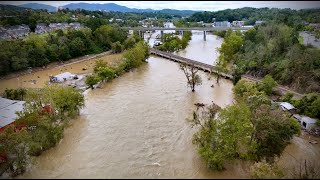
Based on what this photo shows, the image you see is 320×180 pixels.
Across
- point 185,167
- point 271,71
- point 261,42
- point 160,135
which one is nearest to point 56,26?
point 261,42

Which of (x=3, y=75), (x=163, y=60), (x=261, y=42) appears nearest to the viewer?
(x=3, y=75)

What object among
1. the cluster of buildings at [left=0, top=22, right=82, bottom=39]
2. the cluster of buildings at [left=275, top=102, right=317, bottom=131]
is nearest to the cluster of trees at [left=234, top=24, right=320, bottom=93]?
the cluster of buildings at [left=275, top=102, right=317, bottom=131]

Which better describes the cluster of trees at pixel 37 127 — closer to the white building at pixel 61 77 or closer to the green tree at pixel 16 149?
the green tree at pixel 16 149

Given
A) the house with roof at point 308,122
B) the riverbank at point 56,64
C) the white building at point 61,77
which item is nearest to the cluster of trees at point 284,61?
the house with roof at point 308,122

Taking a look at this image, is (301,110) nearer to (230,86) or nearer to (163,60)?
(230,86)

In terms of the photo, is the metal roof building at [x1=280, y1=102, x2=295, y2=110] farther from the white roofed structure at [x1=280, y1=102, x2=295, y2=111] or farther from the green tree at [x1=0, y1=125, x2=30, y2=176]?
the green tree at [x1=0, y1=125, x2=30, y2=176]

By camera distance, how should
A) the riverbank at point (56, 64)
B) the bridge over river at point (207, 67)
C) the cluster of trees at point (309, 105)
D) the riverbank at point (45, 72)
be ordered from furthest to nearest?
the riverbank at point (56, 64)
the riverbank at point (45, 72)
the bridge over river at point (207, 67)
the cluster of trees at point (309, 105)

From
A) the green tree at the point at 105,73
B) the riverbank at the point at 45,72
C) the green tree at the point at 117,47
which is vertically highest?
the green tree at the point at 117,47
